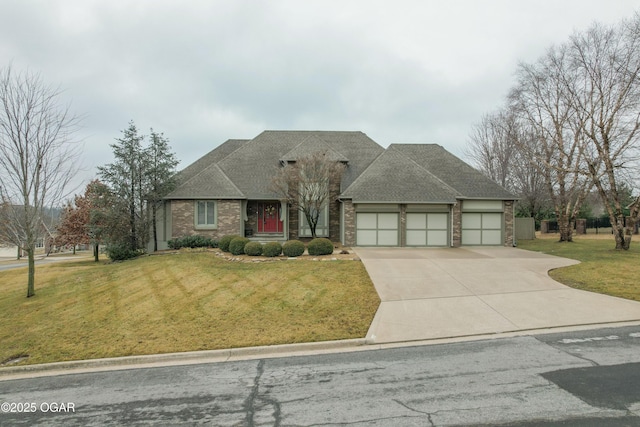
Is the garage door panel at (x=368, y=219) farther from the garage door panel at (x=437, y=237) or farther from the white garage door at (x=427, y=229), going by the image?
the garage door panel at (x=437, y=237)

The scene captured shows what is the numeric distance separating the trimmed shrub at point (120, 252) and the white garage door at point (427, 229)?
1619 cm

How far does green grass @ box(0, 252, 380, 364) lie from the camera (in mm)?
7824

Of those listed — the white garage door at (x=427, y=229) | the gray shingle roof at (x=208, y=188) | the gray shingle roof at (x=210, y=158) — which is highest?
the gray shingle roof at (x=210, y=158)

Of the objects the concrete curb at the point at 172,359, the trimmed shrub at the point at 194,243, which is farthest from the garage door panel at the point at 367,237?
the concrete curb at the point at 172,359

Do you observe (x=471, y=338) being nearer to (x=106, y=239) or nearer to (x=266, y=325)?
(x=266, y=325)

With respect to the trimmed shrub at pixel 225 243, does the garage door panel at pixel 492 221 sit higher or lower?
higher

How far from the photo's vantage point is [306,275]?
12.4 metres

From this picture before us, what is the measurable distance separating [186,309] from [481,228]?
17780 millimetres

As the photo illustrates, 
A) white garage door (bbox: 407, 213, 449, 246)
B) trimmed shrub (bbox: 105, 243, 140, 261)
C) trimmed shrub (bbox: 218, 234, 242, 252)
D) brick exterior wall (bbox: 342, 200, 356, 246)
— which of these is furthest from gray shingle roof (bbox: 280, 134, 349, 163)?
trimmed shrub (bbox: 105, 243, 140, 261)

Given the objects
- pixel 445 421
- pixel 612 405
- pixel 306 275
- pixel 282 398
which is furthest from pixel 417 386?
pixel 306 275

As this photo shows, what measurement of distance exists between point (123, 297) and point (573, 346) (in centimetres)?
1281

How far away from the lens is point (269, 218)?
22.1 metres

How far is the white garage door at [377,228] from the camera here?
19453 millimetres

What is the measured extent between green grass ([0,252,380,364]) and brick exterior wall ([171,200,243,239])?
4693 millimetres
